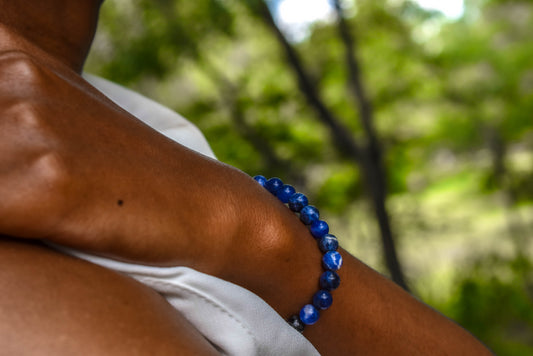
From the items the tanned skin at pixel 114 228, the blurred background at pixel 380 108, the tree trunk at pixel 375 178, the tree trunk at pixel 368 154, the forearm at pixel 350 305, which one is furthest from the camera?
the blurred background at pixel 380 108

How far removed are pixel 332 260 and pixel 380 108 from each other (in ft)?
11.9

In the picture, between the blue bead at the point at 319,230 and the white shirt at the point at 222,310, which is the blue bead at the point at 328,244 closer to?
the blue bead at the point at 319,230

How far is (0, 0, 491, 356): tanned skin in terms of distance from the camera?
0.45 meters

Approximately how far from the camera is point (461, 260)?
15.0 ft

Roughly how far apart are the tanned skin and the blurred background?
6.16ft

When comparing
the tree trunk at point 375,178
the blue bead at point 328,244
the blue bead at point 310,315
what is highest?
the tree trunk at point 375,178

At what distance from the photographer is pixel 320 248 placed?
2.21ft

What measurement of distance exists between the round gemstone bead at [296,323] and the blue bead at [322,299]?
29 millimetres

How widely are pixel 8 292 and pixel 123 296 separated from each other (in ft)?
0.32

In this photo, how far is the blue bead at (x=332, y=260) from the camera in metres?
0.65

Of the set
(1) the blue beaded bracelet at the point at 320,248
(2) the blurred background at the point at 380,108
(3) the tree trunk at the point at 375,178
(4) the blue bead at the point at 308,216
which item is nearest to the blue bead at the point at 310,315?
(1) the blue beaded bracelet at the point at 320,248

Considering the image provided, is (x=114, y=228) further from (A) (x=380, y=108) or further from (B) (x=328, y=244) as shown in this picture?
(A) (x=380, y=108)

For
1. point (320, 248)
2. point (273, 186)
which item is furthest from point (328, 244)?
point (273, 186)

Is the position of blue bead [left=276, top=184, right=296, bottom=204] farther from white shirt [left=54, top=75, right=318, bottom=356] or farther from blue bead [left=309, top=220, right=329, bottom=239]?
white shirt [left=54, top=75, right=318, bottom=356]
